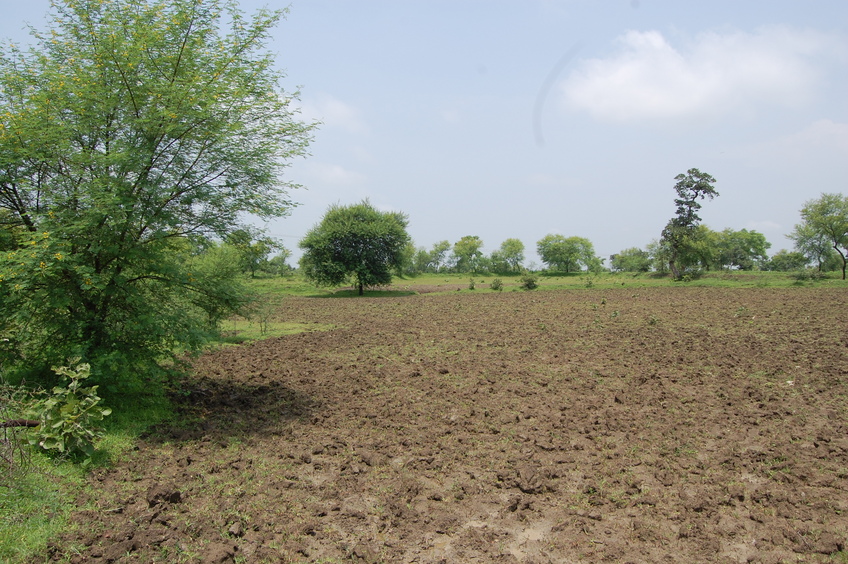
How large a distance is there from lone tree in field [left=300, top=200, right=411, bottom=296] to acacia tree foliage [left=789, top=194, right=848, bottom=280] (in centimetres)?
3895

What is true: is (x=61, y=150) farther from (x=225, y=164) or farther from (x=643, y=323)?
(x=643, y=323)

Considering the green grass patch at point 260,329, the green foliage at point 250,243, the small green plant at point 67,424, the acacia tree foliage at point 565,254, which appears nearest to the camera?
the small green plant at point 67,424

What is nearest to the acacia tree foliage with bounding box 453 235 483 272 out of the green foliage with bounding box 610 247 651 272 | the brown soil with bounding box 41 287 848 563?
the green foliage with bounding box 610 247 651 272

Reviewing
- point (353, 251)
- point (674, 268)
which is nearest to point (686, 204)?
point (674, 268)

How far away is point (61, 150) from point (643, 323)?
2002 cm

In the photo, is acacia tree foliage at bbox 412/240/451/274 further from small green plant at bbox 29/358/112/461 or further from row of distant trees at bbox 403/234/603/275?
small green plant at bbox 29/358/112/461

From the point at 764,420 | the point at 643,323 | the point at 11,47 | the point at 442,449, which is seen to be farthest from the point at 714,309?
the point at 11,47

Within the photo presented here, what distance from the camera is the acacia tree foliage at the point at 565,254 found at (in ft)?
272

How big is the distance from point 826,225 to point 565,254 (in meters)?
38.5

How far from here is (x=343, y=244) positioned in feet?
146

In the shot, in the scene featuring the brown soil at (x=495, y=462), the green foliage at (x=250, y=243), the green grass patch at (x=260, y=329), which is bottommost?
the brown soil at (x=495, y=462)

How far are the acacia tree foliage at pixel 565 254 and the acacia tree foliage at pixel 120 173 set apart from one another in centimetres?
7605

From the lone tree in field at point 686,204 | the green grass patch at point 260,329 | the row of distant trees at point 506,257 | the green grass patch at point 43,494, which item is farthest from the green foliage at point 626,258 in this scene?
the green grass patch at point 43,494

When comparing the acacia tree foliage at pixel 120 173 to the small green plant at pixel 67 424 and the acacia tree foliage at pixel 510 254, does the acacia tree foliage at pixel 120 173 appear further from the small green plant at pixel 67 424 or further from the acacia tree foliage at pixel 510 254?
the acacia tree foliage at pixel 510 254
